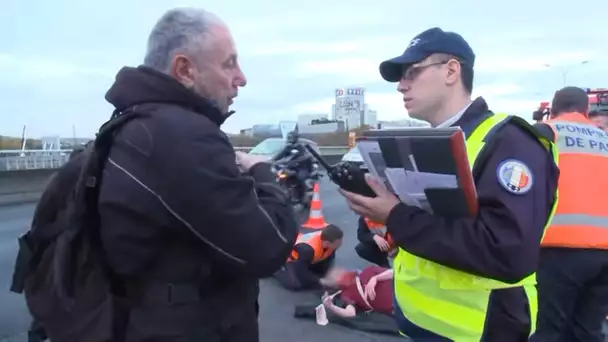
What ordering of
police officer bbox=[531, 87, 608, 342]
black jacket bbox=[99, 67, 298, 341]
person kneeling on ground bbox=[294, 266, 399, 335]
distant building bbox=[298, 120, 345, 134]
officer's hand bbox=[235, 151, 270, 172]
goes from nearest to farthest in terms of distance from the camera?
1. black jacket bbox=[99, 67, 298, 341]
2. officer's hand bbox=[235, 151, 270, 172]
3. police officer bbox=[531, 87, 608, 342]
4. person kneeling on ground bbox=[294, 266, 399, 335]
5. distant building bbox=[298, 120, 345, 134]

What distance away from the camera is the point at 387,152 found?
222 centimetres

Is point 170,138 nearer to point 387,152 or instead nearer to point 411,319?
point 387,152

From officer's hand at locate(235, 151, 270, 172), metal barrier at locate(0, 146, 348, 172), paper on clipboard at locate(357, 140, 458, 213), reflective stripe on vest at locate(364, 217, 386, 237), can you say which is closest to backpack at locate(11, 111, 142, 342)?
officer's hand at locate(235, 151, 270, 172)

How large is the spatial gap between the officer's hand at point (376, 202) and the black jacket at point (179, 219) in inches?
16.5

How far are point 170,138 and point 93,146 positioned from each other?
0.95ft

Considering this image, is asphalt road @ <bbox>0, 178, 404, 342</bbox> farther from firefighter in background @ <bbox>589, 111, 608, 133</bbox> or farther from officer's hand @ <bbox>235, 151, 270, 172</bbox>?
officer's hand @ <bbox>235, 151, 270, 172</bbox>

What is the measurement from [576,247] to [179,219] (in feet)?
9.31

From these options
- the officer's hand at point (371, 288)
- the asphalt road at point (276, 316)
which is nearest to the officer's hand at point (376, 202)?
the asphalt road at point (276, 316)

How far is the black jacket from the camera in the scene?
1.91 metres

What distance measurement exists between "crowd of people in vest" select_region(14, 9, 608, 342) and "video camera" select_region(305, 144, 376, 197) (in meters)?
0.04

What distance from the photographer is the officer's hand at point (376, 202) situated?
234cm

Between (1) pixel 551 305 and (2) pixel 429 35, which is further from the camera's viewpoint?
(1) pixel 551 305

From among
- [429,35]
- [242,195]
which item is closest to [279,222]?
[242,195]

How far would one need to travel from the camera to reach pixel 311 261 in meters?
6.98
